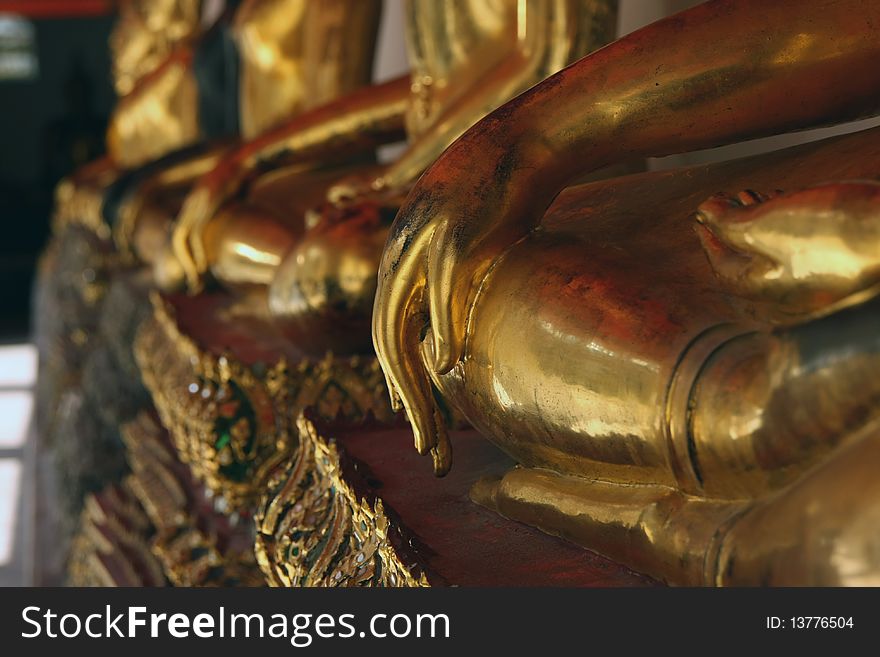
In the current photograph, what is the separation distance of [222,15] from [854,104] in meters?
1.68

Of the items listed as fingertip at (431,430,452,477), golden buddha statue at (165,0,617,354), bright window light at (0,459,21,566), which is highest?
bright window light at (0,459,21,566)

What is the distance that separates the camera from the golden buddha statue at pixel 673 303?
1.56ft

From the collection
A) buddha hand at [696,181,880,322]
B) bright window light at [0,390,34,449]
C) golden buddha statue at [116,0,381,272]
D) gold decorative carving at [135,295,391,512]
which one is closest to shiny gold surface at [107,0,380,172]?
golden buddha statue at [116,0,381,272]

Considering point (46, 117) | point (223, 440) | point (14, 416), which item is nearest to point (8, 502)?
point (14, 416)

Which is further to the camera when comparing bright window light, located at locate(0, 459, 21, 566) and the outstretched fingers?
Answer: bright window light, located at locate(0, 459, 21, 566)

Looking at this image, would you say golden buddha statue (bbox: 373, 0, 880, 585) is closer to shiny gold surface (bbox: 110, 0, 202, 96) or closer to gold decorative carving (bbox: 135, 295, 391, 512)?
gold decorative carving (bbox: 135, 295, 391, 512)

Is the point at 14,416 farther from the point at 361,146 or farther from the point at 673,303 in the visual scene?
the point at 673,303

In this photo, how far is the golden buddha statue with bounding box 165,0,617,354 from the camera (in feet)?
3.07

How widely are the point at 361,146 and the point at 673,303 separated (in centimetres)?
83

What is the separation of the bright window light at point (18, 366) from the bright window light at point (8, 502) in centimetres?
89

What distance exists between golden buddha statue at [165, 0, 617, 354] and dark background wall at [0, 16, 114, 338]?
4555 mm

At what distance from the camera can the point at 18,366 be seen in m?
4.21

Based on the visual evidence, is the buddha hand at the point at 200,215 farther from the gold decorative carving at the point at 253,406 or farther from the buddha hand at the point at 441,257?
the buddha hand at the point at 441,257

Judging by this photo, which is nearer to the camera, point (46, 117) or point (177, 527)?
point (177, 527)
